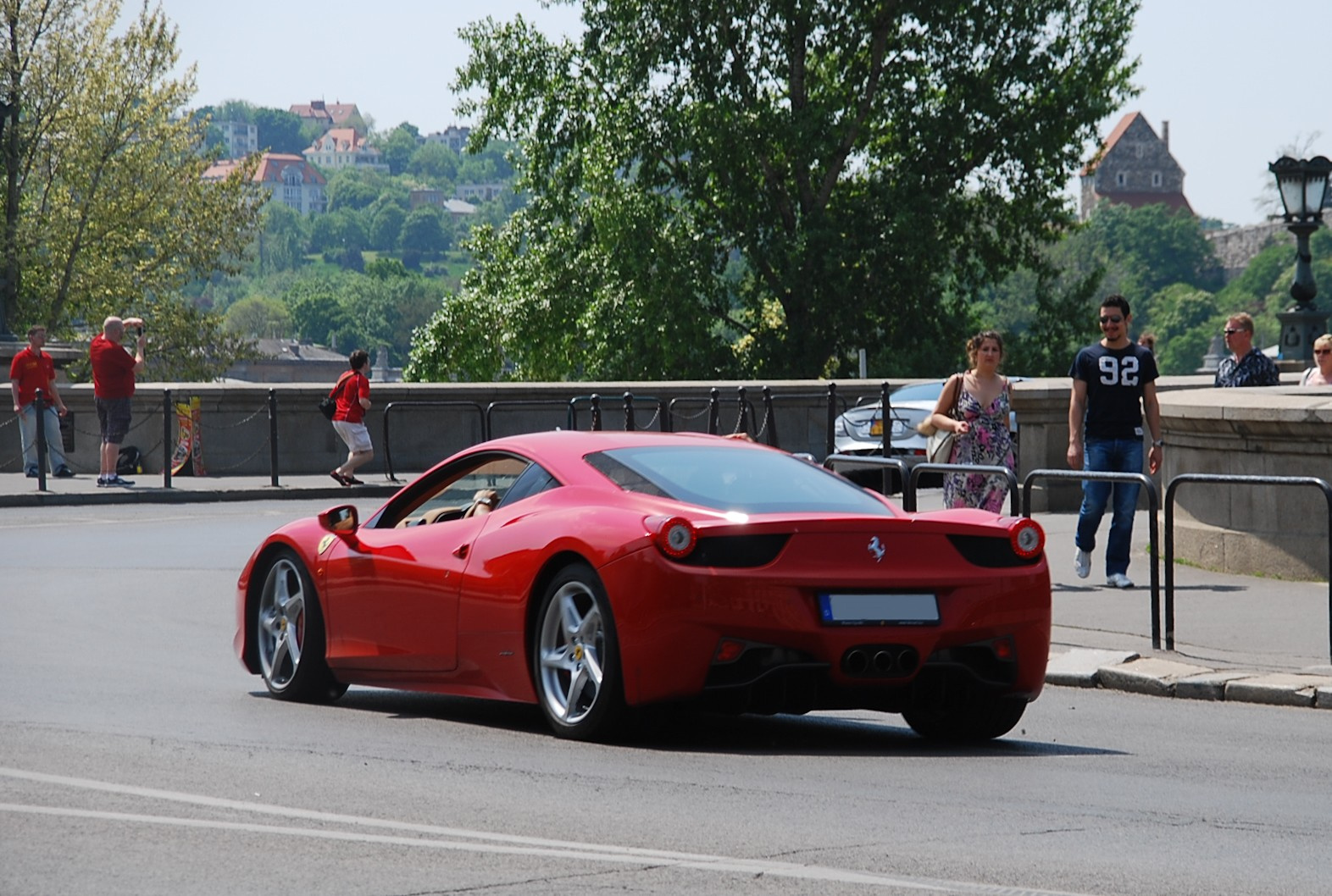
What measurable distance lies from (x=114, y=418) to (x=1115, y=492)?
48.2 feet

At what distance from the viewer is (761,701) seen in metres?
7.50

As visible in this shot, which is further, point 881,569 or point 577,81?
point 577,81

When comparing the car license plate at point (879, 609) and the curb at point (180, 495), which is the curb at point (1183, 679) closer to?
the car license plate at point (879, 609)

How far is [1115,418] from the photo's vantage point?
43.5ft

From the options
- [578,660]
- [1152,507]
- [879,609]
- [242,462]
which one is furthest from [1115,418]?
[242,462]

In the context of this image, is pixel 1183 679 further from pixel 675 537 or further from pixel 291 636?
pixel 291 636

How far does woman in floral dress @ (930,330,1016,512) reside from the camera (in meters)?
13.1

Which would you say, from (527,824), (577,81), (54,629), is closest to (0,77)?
(577,81)

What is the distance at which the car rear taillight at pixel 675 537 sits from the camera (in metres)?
7.32

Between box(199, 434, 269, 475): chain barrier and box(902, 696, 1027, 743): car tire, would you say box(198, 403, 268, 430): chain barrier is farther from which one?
box(902, 696, 1027, 743): car tire

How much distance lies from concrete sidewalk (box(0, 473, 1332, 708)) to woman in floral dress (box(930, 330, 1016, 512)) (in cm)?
92

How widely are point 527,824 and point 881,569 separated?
6.30 ft

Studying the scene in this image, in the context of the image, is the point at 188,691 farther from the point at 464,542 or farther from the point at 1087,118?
the point at 1087,118

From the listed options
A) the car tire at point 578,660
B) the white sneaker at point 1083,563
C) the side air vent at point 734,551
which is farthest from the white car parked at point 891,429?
the side air vent at point 734,551
